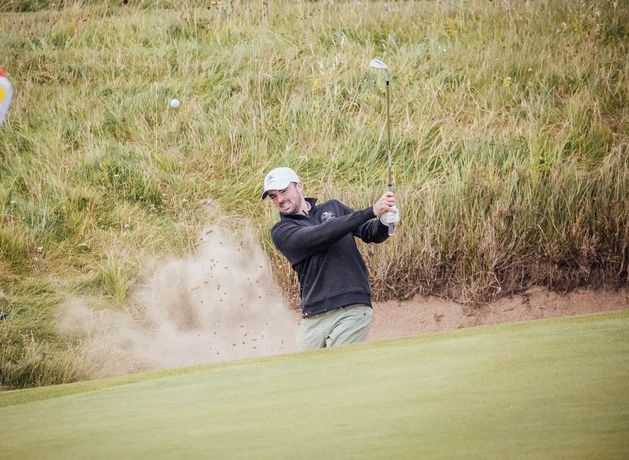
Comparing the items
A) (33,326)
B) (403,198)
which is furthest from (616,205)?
(33,326)

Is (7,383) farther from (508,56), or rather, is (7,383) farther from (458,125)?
(508,56)

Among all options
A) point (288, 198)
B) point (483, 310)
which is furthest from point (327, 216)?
point (483, 310)

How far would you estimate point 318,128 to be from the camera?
10.3 meters

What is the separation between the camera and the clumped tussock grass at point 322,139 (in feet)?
27.1

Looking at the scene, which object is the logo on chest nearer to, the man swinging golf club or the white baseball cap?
the man swinging golf club

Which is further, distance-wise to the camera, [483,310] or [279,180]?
[483,310]

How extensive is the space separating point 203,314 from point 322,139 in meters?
2.47

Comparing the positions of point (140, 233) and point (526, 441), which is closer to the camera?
point (526, 441)

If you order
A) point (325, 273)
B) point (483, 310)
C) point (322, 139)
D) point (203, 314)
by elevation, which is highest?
point (325, 273)

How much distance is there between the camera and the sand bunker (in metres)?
8.51

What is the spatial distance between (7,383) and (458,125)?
5.13 metres

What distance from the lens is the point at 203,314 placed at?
8.77 metres

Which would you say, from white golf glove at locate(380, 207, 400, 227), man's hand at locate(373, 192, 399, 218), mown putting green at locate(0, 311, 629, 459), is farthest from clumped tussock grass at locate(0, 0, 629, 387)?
mown putting green at locate(0, 311, 629, 459)

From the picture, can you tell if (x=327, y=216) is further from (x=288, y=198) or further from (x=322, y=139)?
(x=322, y=139)
